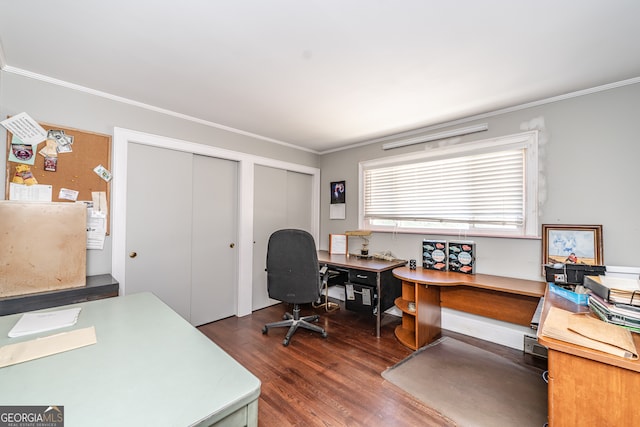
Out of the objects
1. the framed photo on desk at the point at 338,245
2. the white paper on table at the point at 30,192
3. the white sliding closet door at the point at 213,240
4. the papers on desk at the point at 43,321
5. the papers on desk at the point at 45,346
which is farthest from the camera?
the framed photo on desk at the point at 338,245

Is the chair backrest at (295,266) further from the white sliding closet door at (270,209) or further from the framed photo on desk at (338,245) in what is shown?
the framed photo on desk at (338,245)

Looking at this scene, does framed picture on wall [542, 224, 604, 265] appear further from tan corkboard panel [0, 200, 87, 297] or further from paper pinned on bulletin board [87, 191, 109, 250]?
paper pinned on bulletin board [87, 191, 109, 250]

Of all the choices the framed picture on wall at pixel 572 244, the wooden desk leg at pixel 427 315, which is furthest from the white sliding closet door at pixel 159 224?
the framed picture on wall at pixel 572 244

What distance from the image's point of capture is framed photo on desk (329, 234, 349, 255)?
3.75 meters

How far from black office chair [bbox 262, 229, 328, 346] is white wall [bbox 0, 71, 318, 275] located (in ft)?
4.73

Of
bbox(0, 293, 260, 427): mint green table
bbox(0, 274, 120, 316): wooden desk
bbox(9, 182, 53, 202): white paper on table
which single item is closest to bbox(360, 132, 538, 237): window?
bbox(0, 293, 260, 427): mint green table

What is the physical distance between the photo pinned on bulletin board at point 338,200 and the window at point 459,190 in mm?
324

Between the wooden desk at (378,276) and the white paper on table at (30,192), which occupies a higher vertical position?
the white paper on table at (30,192)

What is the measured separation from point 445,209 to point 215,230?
2.71 meters

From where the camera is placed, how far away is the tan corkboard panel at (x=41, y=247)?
1711 millimetres

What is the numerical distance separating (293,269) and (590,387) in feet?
6.74

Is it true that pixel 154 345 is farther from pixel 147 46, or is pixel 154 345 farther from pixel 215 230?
pixel 215 230

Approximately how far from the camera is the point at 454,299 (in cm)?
290

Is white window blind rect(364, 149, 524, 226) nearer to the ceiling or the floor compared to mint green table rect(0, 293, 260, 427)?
nearer to the ceiling
